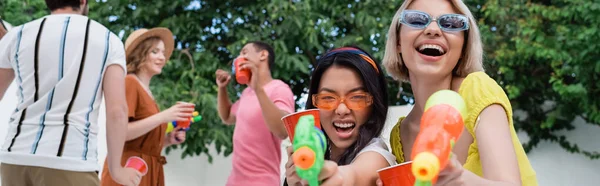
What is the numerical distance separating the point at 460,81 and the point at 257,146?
95.2 inches

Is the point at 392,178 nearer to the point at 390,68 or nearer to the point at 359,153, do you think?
the point at 359,153

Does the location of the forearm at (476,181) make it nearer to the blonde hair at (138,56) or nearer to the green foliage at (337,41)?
the blonde hair at (138,56)

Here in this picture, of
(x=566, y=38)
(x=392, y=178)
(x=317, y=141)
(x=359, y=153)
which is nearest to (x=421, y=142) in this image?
(x=317, y=141)

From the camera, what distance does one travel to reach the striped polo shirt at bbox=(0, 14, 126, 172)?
2895mm

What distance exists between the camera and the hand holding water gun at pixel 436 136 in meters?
1.10

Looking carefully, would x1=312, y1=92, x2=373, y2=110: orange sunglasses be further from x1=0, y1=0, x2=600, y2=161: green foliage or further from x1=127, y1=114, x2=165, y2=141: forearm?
x1=0, y1=0, x2=600, y2=161: green foliage

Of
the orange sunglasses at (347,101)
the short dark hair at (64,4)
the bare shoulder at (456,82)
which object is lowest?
the orange sunglasses at (347,101)

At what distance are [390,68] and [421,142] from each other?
841 mm

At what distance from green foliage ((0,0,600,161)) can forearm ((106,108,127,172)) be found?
4.42 meters

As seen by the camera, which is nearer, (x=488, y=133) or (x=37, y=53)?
(x=488, y=133)

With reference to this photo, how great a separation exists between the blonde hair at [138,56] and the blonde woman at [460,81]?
2.39m

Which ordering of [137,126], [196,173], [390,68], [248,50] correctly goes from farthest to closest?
[196,173]
[248,50]
[137,126]
[390,68]

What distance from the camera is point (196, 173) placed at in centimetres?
888

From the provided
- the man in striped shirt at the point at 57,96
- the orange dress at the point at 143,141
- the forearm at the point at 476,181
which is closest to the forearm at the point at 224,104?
the orange dress at the point at 143,141
